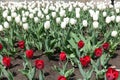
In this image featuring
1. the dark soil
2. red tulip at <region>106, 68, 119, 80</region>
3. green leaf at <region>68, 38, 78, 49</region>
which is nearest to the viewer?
red tulip at <region>106, 68, 119, 80</region>

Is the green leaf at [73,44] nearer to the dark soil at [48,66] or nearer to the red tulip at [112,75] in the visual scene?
the dark soil at [48,66]

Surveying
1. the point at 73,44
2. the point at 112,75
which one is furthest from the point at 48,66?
the point at 112,75

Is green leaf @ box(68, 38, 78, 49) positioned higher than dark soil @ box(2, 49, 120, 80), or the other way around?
green leaf @ box(68, 38, 78, 49)

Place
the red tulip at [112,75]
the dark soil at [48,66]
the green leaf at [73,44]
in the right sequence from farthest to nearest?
1. the green leaf at [73,44]
2. the dark soil at [48,66]
3. the red tulip at [112,75]

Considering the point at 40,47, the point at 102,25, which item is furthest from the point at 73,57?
the point at 102,25

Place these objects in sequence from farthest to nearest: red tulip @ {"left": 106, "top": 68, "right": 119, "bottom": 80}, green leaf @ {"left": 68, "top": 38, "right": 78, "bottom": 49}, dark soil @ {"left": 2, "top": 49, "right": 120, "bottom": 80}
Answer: green leaf @ {"left": 68, "top": 38, "right": 78, "bottom": 49}, dark soil @ {"left": 2, "top": 49, "right": 120, "bottom": 80}, red tulip @ {"left": 106, "top": 68, "right": 119, "bottom": 80}

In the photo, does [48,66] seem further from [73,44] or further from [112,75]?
[112,75]

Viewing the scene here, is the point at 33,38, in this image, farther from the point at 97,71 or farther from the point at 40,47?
the point at 97,71

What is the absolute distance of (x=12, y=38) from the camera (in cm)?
678

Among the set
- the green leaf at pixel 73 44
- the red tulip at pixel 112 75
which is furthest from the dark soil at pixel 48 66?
the red tulip at pixel 112 75

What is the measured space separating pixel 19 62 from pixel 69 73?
50.9 inches

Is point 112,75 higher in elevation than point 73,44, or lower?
lower

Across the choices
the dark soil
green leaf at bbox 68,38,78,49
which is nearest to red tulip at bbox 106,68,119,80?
the dark soil

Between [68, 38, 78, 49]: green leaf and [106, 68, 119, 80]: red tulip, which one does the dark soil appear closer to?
[68, 38, 78, 49]: green leaf
